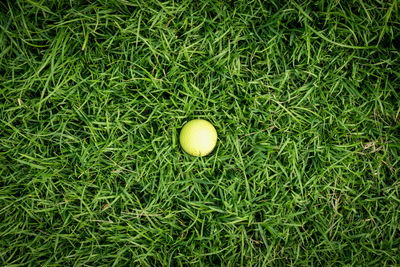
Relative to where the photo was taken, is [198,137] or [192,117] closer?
[198,137]

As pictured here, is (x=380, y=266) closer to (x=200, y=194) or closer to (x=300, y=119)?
(x=300, y=119)

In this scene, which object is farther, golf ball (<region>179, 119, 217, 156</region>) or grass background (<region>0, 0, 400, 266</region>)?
grass background (<region>0, 0, 400, 266</region>)

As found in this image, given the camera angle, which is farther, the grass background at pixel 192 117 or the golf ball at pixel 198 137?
the grass background at pixel 192 117

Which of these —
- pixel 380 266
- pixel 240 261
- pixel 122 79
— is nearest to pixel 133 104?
pixel 122 79
